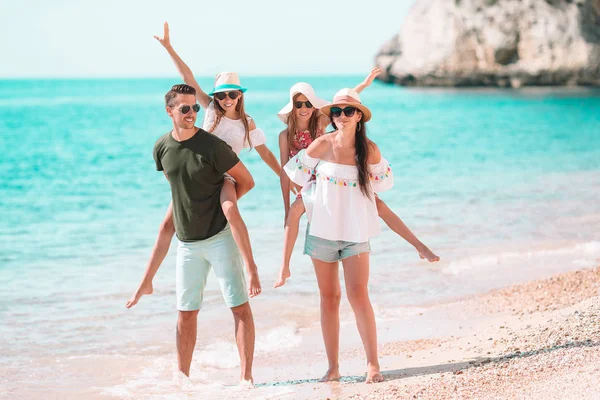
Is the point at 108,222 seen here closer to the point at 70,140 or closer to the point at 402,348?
the point at 402,348

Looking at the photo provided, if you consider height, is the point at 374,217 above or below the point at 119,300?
above

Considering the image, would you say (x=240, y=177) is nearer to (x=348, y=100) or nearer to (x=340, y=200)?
(x=340, y=200)

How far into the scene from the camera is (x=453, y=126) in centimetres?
3719

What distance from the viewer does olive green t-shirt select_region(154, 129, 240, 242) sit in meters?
4.99

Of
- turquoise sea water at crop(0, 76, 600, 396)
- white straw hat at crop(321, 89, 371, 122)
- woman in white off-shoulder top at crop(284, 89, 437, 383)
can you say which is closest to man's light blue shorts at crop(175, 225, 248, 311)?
woman in white off-shoulder top at crop(284, 89, 437, 383)

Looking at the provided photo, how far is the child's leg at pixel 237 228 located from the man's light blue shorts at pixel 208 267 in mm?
136

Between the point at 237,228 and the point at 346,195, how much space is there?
74 cm

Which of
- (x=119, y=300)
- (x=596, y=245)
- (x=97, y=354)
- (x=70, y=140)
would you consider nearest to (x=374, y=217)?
(x=97, y=354)

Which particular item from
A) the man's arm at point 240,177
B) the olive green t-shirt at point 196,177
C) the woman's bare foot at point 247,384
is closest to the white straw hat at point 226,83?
the olive green t-shirt at point 196,177

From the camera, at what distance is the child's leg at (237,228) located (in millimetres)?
5027

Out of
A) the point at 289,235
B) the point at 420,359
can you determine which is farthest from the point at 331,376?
the point at 289,235

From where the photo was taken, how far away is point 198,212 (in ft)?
16.8

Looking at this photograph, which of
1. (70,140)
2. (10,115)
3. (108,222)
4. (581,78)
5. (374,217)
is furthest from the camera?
(581,78)

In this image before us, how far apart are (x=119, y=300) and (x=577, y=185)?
11185 millimetres
